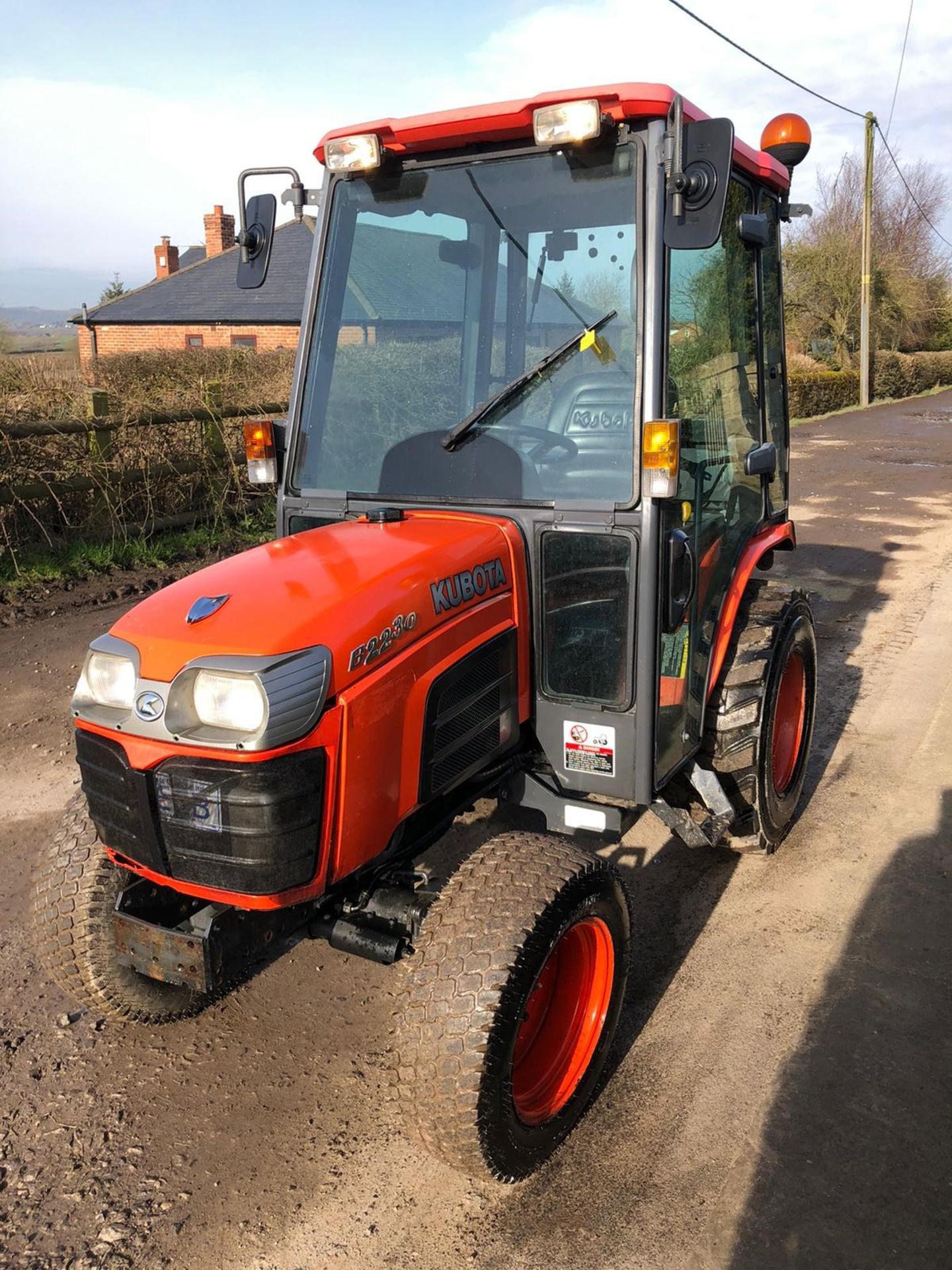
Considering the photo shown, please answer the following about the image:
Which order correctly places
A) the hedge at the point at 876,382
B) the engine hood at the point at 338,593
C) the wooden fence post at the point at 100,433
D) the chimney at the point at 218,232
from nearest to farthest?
the engine hood at the point at 338,593, the wooden fence post at the point at 100,433, the hedge at the point at 876,382, the chimney at the point at 218,232

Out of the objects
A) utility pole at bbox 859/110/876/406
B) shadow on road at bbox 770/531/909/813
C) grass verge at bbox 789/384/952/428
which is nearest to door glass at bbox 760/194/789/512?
shadow on road at bbox 770/531/909/813

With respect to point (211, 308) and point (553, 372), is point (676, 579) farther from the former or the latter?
point (211, 308)

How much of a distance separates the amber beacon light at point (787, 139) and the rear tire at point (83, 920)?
3.39 meters

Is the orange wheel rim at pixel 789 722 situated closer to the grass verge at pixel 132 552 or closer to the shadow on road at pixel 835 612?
the shadow on road at pixel 835 612

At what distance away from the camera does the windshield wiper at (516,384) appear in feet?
9.36

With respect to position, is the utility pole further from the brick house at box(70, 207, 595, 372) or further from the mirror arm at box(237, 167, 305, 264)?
the mirror arm at box(237, 167, 305, 264)

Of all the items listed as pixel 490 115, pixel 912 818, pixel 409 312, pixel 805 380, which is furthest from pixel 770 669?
pixel 805 380

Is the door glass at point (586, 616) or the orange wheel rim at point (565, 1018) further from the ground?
the door glass at point (586, 616)

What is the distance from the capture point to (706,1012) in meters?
3.09

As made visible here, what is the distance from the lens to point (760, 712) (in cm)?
356

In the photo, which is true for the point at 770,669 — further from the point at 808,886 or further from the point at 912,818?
the point at 912,818

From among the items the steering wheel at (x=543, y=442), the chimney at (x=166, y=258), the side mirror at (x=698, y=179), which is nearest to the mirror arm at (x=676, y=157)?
the side mirror at (x=698, y=179)

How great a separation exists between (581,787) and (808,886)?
1.26 metres

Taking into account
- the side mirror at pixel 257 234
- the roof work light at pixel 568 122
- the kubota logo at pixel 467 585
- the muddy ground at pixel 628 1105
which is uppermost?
the roof work light at pixel 568 122
